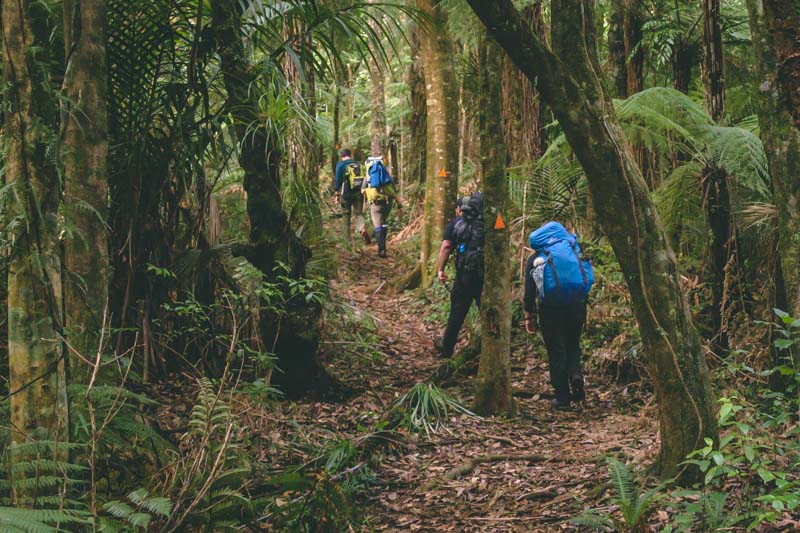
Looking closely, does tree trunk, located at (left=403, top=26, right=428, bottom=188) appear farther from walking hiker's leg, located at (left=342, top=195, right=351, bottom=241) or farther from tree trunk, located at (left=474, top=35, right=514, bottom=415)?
tree trunk, located at (left=474, top=35, right=514, bottom=415)

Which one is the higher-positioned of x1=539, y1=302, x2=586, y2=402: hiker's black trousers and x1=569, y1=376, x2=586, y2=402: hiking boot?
x1=539, y1=302, x2=586, y2=402: hiker's black trousers

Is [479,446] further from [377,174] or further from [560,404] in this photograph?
[377,174]

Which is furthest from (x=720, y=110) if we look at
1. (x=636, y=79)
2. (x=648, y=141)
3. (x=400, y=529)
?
(x=400, y=529)

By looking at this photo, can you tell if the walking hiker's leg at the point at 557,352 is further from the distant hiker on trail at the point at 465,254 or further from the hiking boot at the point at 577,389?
the distant hiker on trail at the point at 465,254

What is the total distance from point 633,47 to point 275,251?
5.85 meters

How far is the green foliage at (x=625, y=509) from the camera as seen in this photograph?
160 inches

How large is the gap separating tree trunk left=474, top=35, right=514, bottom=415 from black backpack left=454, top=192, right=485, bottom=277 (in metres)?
1.74

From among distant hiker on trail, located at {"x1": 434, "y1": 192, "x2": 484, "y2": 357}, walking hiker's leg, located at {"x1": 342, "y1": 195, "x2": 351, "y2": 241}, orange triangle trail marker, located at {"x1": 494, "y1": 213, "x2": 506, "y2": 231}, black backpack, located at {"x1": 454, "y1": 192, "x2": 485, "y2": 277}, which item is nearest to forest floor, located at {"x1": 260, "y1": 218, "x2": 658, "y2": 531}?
distant hiker on trail, located at {"x1": 434, "y1": 192, "x2": 484, "y2": 357}

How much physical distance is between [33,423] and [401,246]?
42.1ft

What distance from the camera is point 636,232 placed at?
15.2 ft

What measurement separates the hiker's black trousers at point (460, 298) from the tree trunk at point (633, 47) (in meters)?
3.43

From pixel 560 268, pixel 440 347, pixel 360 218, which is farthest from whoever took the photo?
pixel 360 218

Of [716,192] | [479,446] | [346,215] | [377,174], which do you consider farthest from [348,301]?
[346,215]

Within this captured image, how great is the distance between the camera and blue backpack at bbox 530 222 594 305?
7598 mm
